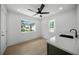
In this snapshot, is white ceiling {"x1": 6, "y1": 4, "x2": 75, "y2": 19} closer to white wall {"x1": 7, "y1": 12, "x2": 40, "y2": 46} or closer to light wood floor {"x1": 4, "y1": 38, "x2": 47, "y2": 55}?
white wall {"x1": 7, "y1": 12, "x2": 40, "y2": 46}

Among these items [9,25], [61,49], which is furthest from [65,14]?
[9,25]

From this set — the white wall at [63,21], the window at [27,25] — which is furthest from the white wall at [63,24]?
the window at [27,25]

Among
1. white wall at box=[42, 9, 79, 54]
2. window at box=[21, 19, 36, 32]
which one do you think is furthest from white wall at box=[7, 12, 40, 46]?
white wall at box=[42, 9, 79, 54]

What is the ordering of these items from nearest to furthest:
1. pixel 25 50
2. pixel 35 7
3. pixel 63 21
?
pixel 35 7 < pixel 63 21 < pixel 25 50

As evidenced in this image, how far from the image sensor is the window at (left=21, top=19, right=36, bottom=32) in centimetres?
78

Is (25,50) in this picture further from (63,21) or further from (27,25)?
(63,21)

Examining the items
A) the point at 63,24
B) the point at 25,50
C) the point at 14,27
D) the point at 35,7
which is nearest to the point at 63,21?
the point at 63,24

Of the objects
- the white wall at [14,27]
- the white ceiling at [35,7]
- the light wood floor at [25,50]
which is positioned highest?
the white ceiling at [35,7]

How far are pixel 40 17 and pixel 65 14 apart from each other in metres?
0.36

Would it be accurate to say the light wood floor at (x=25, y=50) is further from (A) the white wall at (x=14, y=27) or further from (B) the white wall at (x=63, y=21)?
(B) the white wall at (x=63, y=21)

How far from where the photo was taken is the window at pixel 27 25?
0.78m

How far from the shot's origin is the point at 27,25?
80cm

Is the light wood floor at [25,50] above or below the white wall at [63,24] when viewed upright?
below
